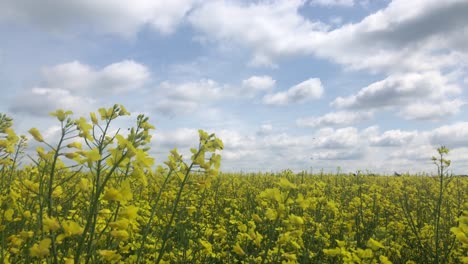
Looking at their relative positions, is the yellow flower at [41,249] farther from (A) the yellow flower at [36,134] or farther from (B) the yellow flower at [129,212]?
(A) the yellow flower at [36,134]

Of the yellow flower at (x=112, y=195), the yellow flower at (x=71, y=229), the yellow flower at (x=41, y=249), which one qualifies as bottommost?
the yellow flower at (x=41, y=249)

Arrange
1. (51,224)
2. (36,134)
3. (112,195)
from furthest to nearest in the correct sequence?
(36,134), (112,195), (51,224)

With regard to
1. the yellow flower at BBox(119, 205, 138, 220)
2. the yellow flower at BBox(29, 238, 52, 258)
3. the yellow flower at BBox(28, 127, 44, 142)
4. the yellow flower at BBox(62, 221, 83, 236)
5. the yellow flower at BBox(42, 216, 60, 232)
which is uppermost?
the yellow flower at BBox(28, 127, 44, 142)

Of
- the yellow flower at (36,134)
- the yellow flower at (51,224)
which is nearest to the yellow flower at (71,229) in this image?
the yellow flower at (51,224)

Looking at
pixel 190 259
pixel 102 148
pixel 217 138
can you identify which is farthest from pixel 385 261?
pixel 102 148

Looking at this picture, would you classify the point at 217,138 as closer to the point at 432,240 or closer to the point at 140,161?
the point at 140,161

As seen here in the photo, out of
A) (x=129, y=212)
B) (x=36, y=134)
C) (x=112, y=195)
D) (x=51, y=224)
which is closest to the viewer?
(x=51, y=224)

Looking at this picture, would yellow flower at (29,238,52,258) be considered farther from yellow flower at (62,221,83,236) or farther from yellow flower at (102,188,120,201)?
yellow flower at (102,188,120,201)

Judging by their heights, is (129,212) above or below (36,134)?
below

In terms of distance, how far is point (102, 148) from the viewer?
1.84 meters

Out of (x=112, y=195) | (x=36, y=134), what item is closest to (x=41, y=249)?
(x=112, y=195)

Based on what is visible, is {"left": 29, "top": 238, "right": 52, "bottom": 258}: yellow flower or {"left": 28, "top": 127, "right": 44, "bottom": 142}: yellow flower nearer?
{"left": 29, "top": 238, "right": 52, "bottom": 258}: yellow flower

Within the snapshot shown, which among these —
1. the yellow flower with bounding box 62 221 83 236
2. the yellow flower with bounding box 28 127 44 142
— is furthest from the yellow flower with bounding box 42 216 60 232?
the yellow flower with bounding box 28 127 44 142

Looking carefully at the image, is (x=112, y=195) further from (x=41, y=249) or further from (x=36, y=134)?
(x=36, y=134)
